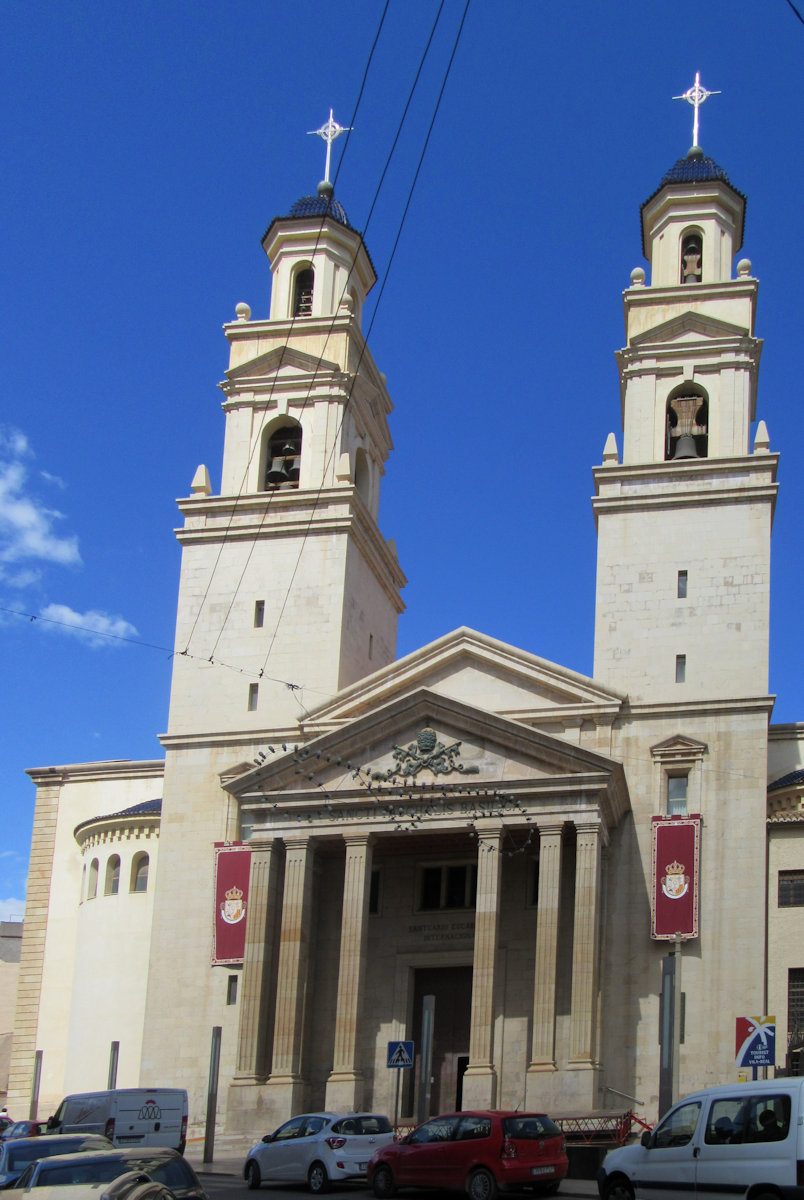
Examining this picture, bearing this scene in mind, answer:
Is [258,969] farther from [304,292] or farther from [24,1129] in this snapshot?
[304,292]

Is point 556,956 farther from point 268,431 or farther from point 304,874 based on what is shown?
point 268,431

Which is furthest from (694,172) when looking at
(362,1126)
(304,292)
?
(362,1126)

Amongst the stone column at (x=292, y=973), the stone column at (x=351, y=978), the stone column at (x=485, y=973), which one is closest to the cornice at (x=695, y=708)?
the stone column at (x=485, y=973)

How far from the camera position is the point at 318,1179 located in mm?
27219

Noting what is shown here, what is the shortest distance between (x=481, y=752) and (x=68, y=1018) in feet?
56.3

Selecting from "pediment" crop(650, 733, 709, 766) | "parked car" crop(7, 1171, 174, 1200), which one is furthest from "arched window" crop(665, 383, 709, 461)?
"parked car" crop(7, 1171, 174, 1200)

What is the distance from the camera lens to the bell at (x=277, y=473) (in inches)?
1860

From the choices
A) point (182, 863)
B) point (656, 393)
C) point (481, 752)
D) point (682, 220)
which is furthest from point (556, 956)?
point (682, 220)

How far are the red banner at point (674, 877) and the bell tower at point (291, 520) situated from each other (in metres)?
10.2

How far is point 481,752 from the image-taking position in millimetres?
38562

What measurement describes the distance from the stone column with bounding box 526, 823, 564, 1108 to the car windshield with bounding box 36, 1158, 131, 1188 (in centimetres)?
1953

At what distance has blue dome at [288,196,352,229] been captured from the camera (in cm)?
5034

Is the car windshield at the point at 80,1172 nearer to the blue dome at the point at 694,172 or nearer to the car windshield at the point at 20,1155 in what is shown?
the car windshield at the point at 20,1155

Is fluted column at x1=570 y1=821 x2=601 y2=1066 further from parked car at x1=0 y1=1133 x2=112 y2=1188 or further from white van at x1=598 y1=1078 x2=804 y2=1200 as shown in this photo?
parked car at x1=0 y1=1133 x2=112 y2=1188
